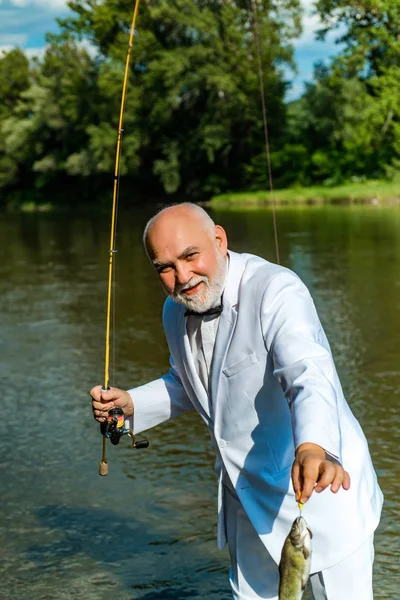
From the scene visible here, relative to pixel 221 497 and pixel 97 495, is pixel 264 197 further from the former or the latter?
pixel 221 497

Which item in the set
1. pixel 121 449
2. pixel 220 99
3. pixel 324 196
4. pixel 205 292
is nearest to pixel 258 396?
pixel 205 292

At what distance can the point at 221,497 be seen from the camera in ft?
11.4

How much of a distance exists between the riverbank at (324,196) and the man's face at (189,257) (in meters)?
37.5

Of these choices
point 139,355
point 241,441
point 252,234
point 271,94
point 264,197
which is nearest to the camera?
point 241,441

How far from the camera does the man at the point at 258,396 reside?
3.13m

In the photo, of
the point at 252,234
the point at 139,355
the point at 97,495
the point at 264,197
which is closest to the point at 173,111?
the point at 264,197

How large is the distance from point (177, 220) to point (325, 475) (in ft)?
3.43

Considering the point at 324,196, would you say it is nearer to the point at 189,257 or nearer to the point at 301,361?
the point at 189,257

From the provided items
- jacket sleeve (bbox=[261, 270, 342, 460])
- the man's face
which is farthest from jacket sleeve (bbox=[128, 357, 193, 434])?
jacket sleeve (bbox=[261, 270, 342, 460])

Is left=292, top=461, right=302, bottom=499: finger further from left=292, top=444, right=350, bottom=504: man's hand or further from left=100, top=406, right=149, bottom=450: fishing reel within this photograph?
left=100, top=406, right=149, bottom=450: fishing reel

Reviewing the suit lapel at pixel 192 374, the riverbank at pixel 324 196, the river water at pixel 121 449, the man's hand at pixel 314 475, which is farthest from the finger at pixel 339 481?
the riverbank at pixel 324 196

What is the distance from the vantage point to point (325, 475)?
8.54ft

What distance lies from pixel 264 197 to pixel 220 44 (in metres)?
8.75

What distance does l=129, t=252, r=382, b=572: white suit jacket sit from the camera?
3.07 metres
